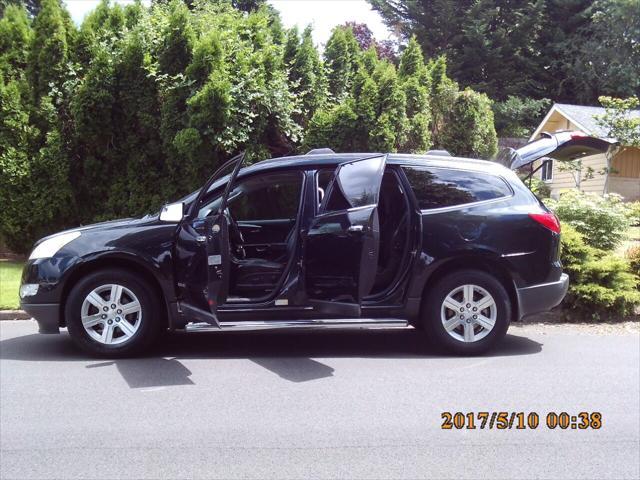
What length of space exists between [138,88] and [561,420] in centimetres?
948

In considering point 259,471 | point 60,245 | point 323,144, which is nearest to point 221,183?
point 60,245

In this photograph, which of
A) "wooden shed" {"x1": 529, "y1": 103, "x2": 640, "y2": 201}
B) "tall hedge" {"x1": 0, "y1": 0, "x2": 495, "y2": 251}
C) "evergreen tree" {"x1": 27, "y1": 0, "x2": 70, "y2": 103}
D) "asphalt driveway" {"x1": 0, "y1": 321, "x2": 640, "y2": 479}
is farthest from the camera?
"wooden shed" {"x1": 529, "y1": 103, "x2": 640, "y2": 201}

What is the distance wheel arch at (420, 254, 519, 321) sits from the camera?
5.82 meters

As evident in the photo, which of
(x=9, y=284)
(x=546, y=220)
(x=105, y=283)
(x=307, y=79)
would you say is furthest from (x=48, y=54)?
(x=546, y=220)

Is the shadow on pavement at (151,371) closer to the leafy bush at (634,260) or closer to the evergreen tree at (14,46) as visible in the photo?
the leafy bush at (634,260)

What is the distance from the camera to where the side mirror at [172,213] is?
5660 mm

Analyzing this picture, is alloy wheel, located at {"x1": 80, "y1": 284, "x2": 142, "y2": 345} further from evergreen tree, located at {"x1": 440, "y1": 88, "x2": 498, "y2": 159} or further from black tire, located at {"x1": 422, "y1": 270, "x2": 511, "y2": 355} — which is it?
evergreen tree, located at {"x1": 440, "y1": 88, "x2": 498, "y2": 159}

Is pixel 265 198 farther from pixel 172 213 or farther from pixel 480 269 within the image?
pixel 480 269

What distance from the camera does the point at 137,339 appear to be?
563 cm

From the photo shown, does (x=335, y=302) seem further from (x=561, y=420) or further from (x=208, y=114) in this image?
(x=208, y=114)

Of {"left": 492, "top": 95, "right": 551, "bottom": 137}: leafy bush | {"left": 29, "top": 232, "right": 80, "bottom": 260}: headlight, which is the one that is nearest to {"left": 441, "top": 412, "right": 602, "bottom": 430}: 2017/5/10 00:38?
{"left": 29, "top": 232, "right": 80, "bottom": 260}: headlight

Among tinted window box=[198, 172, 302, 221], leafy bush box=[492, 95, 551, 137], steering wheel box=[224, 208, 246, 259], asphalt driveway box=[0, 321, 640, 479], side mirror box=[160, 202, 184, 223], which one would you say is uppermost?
leafy bush box=[492, 95, 551, 137]

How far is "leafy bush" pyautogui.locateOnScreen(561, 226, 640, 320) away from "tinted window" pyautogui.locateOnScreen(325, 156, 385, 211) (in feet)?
11.4

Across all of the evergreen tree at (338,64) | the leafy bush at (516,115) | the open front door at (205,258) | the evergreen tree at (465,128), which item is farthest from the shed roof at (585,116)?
the open front door at (205,258)
